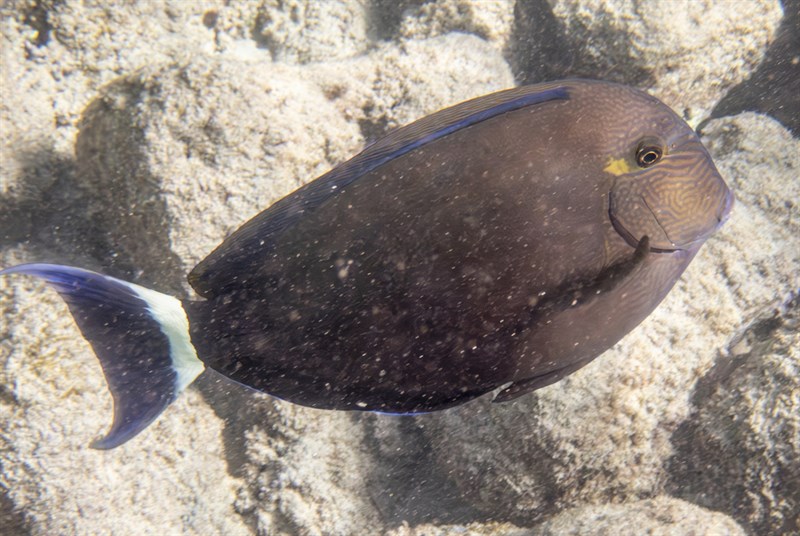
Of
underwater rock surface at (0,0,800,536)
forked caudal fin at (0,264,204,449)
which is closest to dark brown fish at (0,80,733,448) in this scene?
forked caudal fin at (0,264,204,449)

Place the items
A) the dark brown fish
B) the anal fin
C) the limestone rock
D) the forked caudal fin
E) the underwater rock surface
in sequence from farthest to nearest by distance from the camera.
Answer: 1. the underwater rock surface
2. the limestone rock
3. the forked caudal fin
4. the anal fin
5. the dark brown fish

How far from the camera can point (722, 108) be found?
12.8 ft

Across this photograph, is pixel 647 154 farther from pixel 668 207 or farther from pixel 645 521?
pixel 645 521

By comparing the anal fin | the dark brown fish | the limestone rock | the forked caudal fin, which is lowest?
the limestone rock

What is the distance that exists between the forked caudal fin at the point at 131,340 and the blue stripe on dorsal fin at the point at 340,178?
0.21 metres

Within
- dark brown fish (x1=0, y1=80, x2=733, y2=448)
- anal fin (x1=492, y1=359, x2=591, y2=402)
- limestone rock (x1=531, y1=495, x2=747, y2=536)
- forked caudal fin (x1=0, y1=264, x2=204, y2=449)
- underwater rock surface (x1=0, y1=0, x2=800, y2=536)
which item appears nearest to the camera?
dark brown fish (x1=0, y1=80, x2=733, y2=448)

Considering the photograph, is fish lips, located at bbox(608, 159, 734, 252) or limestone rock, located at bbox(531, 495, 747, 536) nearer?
fish lips, located at bbox(608, 159, 734, 252)

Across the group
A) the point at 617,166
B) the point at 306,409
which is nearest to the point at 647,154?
the point at 617,166

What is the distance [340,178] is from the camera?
153cm

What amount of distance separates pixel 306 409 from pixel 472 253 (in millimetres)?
1759

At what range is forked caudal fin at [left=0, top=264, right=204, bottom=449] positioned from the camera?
165cm

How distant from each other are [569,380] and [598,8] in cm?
240

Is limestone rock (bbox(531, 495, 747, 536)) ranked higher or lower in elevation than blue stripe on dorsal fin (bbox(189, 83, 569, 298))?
lower

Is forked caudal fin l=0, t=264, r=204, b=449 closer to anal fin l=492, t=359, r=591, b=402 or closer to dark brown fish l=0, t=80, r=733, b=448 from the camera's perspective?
dark brown fish l=0, t=80, r=733, b=448
